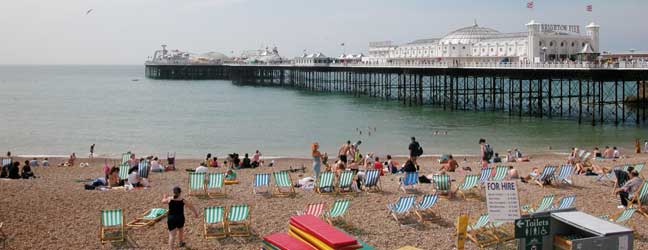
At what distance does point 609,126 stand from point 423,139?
1017 cm

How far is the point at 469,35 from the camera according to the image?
59.5 metres

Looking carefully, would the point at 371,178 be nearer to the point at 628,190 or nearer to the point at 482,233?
the point at 482,233

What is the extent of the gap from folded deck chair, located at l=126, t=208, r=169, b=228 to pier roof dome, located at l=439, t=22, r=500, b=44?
161 ft

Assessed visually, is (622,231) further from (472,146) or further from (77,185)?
(472,146)

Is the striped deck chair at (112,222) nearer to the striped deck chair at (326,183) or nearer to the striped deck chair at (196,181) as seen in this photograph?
the striped deck chair at (196,181)

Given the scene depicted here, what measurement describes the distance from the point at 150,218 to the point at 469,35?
53.1m

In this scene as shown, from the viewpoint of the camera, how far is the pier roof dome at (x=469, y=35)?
5766 cm

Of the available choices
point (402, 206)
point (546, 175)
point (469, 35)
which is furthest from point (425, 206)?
point (469, 35)

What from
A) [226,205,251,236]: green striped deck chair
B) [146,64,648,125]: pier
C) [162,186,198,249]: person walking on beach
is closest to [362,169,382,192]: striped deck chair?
[226,205,251,236]: green striped deck chair

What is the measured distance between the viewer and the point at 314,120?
127 feet

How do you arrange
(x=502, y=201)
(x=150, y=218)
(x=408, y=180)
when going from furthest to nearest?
1. (x=408, y=180)
2. (x=150, y=218)
3. (x=502, y=201)

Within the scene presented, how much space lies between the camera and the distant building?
144ft

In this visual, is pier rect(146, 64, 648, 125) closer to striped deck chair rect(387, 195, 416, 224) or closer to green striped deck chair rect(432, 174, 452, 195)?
green striped deck chair rect(432, 174, 452, 195)

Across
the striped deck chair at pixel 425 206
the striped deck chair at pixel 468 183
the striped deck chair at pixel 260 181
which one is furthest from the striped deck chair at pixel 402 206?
the striped deck chair at pixel 260 181
